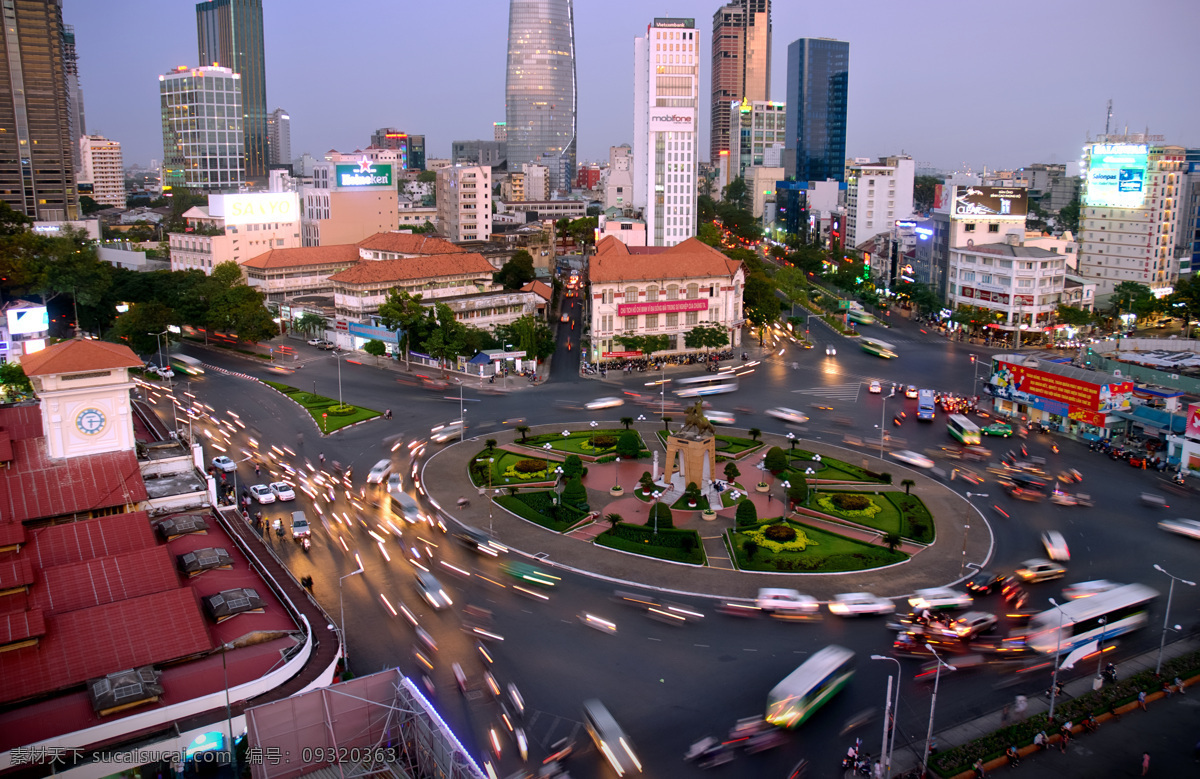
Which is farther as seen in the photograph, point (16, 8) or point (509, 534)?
point (16, 8)

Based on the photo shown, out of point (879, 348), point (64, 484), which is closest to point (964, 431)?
point (879, 348)

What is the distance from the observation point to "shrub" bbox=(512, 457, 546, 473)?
51062 mm

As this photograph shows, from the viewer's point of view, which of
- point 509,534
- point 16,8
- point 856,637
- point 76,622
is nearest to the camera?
point 76,622

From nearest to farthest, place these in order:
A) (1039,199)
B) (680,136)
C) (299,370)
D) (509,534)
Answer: (509,534) < (299,370) < (680,136) < (1039,199)

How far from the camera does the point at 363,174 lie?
128000 millimetres

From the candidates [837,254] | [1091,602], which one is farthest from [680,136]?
[1091,602]

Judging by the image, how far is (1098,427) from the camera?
188 ft

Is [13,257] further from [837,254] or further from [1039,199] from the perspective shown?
[1039,199]

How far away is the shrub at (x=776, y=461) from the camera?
1969 inches

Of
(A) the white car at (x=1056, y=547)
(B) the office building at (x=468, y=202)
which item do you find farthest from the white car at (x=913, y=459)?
(B) the office building at (x=468, y=202)

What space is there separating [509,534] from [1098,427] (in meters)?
39.6

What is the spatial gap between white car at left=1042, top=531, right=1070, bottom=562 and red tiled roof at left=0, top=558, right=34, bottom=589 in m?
40.5

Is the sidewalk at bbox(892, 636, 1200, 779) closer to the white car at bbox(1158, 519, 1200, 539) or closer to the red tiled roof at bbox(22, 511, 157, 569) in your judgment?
the white car at bbox(1158, 519, 1200, 539)

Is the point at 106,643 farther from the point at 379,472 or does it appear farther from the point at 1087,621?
the point at 1087,621
